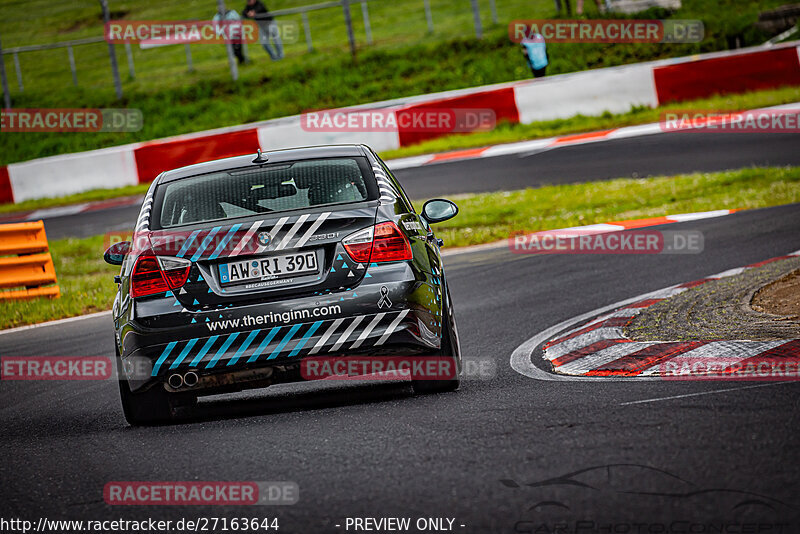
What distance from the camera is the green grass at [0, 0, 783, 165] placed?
27.4 m

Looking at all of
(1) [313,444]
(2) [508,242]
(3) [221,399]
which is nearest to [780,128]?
(2) [508,242]

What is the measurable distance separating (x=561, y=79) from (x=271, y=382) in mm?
16788

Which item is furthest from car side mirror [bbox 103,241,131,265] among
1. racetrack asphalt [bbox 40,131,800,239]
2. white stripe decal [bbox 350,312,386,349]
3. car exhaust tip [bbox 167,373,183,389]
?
racetrack asphalt [bbox 40,131,800,239]

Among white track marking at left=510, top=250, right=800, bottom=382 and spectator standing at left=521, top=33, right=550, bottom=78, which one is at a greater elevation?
spectator standing at left=521, top=33, right=550, bottom=78

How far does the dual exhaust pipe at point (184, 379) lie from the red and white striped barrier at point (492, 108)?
593 inches

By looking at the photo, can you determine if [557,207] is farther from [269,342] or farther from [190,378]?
[190,378]

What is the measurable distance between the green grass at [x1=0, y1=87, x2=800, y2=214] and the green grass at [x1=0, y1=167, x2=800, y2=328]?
16.1 feet

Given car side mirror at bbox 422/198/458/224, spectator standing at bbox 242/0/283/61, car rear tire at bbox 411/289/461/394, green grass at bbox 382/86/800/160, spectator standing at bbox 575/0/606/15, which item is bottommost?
green grass at bbox 382/86/800/160

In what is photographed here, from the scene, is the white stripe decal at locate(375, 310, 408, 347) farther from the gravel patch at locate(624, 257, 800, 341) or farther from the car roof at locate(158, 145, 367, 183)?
the gravel patch at locate(624, 257, 800, 341)

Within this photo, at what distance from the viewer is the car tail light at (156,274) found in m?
5.79

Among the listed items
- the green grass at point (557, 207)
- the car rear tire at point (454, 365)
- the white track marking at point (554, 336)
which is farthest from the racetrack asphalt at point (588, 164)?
the car rear tire at point (454, 365)

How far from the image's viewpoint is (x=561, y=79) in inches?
854

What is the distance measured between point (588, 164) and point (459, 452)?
1353cm

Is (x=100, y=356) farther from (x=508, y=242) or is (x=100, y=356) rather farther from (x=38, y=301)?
(x=508, y=242)
